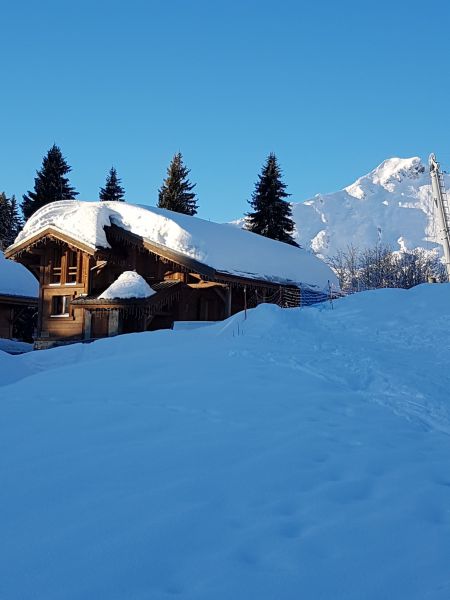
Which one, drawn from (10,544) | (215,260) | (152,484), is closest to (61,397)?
(152,484)

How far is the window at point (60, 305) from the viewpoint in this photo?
25.1 metres

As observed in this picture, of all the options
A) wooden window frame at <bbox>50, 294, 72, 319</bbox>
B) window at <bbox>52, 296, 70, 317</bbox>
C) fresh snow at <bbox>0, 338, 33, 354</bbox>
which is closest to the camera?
wooden window frame at <bbox>50, 294, 72, 319</bbox>

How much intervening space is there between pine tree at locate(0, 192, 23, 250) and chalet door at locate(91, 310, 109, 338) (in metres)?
26.6

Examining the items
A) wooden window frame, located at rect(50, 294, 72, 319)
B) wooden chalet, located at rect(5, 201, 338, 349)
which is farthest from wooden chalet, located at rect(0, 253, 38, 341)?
wooden window frame, located at rect(50, 294, 72, 319)

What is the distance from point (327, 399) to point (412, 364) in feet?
10.7

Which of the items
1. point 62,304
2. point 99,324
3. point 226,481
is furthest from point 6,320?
point 226,481

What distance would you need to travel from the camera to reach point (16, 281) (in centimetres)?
3306

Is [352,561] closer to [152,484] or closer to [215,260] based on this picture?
[152,484]

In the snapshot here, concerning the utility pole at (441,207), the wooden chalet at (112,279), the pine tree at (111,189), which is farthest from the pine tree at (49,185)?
the utility pole at (441,207)

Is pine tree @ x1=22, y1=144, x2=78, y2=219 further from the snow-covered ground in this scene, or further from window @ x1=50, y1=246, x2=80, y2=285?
the snow-covered ground

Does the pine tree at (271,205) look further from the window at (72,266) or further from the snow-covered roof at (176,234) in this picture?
the window at (72,266)

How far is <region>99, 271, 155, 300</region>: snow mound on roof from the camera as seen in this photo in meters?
21.2

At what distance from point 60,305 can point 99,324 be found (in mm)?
3078

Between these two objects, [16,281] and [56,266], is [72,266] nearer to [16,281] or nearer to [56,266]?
[56,266]
